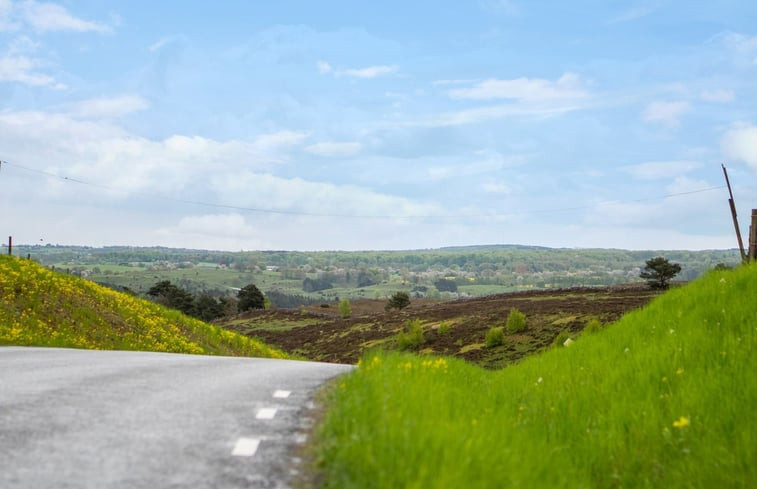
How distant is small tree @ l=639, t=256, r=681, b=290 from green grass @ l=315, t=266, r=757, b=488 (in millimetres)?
79127

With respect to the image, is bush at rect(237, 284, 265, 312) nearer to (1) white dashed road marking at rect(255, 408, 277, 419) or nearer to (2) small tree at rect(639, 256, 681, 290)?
(2) small tree at rect(639, 256, 681, 290)

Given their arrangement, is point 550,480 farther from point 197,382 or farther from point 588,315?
point 588,315

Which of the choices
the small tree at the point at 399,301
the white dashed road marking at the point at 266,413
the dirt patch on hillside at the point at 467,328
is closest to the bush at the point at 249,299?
the dirt patch on hillside at the point at 467,328

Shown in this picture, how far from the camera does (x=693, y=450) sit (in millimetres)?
7930

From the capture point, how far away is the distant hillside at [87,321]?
71.7 ft

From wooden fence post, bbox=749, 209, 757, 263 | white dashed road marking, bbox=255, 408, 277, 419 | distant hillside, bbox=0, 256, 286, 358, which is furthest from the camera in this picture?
distant hillside, bbox=0, 256, 286, 358

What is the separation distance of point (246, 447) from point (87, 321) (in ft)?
66.7

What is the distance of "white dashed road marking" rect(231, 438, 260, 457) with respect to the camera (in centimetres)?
595

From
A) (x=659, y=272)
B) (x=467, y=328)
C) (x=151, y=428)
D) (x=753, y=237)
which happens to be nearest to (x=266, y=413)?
(x=151, y=428)

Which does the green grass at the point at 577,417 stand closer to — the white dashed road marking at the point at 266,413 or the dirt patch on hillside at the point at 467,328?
the white dashed road marking at the point at 266,413

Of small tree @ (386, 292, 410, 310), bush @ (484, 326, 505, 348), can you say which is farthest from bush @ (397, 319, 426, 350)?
small tree @ (386, 292, 410, 310)

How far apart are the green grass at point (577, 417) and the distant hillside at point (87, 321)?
1464 centimetres

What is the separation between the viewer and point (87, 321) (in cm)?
2420

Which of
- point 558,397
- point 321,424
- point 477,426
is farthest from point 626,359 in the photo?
point 321,424
